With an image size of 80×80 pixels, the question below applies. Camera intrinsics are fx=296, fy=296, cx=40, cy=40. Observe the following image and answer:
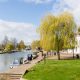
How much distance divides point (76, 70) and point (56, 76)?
Result: 3.37 m

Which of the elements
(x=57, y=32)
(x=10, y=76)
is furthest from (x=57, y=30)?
(x=10, y=76)

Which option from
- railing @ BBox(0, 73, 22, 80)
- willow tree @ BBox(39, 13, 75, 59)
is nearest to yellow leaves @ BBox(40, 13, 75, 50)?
willow tree @ BBox(39, 13, 75, 59)

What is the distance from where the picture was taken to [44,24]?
178 feet

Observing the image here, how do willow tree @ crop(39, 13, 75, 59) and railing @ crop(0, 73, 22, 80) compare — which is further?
willow tree @ crop(39, 13, 75, 59)

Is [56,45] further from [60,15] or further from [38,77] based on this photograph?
[38,77]

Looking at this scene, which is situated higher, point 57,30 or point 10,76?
point 57,30

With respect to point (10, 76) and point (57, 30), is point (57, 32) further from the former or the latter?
point (10, 76)

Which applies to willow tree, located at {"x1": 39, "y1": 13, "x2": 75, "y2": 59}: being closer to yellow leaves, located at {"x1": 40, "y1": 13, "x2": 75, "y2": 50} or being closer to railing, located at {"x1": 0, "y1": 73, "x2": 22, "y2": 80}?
yellow leaves, located at {"x1": 40, "y1": 13, "x2": 75, "y2": 50}

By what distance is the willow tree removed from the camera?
53.7 meters

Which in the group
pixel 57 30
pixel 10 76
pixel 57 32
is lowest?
pixel 10 76

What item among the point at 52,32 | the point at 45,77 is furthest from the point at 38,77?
the point at 52,32

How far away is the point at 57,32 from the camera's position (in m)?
54.5

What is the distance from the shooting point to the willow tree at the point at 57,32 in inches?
2114

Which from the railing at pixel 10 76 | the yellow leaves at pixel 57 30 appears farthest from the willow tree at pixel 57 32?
the railing at pixel 10 76
